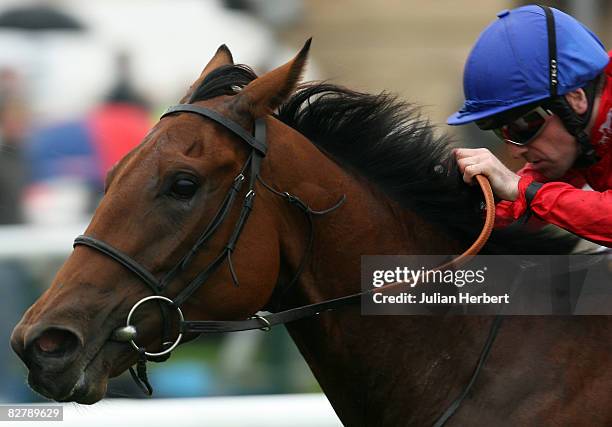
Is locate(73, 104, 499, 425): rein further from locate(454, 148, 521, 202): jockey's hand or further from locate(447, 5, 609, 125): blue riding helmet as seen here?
locate(447, 5, 609, 125): blue riding helmet

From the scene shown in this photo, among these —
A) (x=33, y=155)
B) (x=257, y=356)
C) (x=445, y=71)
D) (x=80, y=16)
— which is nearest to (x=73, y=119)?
(x=33, y=155)

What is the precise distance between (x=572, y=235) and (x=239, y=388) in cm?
224

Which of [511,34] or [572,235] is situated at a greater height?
[511,34]

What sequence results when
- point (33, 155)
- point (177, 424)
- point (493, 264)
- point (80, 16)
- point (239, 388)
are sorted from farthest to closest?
1. point (80, 16)
2. point (33, 155)
3. point (239, 388)
4. point (177, 424)
5. point (493, 264)

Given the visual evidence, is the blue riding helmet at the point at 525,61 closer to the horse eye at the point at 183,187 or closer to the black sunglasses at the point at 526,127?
the black sunglasses at the point at 526,127

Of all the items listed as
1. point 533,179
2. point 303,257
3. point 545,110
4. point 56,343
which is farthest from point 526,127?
point 56,343

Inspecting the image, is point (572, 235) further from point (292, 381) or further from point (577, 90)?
point (292, 381)

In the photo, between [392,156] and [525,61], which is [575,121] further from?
[392,156]

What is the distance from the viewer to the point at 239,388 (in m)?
5.32

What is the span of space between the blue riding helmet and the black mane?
0.79ft

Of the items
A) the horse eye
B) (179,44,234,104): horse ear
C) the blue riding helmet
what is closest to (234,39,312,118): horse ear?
(179,44,234,104): horse ear

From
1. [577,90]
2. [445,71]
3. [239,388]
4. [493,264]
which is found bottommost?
[239,388]

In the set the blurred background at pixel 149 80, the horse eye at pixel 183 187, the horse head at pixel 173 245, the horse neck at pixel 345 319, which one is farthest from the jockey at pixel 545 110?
the blurred background at pixel 149 80

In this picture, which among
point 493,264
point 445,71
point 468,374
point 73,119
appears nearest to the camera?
point 468,374
